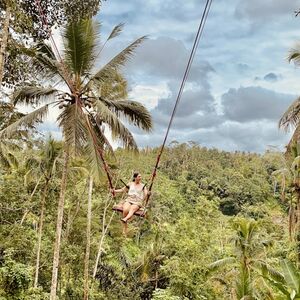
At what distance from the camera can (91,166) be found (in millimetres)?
10594

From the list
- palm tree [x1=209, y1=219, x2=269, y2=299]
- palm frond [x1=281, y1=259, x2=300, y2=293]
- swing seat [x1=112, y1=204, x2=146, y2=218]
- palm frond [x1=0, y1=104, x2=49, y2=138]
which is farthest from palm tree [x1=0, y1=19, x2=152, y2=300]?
palm tree [x1=209, y1=219, x2=269, y2=299]

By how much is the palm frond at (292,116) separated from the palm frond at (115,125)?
4113 mm

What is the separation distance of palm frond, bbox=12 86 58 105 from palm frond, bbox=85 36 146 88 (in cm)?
90

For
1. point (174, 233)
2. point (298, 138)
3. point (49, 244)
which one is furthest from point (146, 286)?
point (298, 138)

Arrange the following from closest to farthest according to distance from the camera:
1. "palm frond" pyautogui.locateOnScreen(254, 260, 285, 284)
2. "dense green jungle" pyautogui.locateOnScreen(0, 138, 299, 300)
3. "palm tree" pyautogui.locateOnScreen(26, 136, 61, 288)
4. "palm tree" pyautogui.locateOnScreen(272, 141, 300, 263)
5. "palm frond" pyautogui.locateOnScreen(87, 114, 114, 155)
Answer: "palm frond" pyautogui.locateOnScreen(87, 114, 114, 155), "palm tree" pyautogui.locateOnScreen(272, 141, 300, 263), "palm frond" pyautogui.locateOnScreen(254, 260, 285, 284), "dense green jungle" pyautogui.locateOnScreen(0, 138, 299, 300), "palm tree" pyautogui.locateOnScreen(26, 136, 61, 288)

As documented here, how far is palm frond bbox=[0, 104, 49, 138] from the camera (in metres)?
10.4

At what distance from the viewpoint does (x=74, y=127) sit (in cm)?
1065

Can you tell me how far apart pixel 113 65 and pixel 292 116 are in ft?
16.1

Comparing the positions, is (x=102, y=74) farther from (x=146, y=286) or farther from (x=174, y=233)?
(x=146, y=286)

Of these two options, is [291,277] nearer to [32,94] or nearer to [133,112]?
[133,112]

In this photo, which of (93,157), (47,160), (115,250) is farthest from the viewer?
(115,250)

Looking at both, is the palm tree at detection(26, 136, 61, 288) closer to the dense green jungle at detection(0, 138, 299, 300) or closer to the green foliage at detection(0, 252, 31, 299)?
the dense green jungle at detection(0, 138, 299, 300)

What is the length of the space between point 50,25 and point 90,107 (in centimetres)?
278

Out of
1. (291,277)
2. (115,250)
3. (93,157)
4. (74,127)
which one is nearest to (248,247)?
(291,277)
